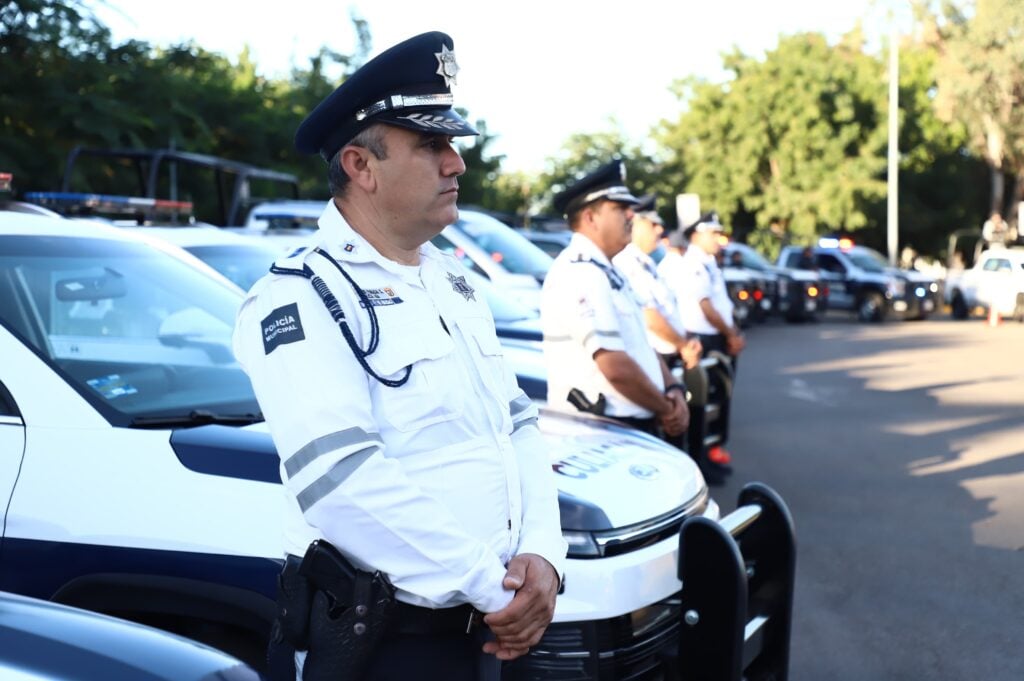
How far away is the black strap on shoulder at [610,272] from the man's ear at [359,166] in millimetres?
2884

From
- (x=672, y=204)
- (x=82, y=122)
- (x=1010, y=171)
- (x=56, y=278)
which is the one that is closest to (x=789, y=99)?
(x=672, y=204)

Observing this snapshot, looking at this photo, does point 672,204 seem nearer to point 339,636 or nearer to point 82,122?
point 82,122

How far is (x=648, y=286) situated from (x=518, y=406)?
4990 millimetres

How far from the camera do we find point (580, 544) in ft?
10.7

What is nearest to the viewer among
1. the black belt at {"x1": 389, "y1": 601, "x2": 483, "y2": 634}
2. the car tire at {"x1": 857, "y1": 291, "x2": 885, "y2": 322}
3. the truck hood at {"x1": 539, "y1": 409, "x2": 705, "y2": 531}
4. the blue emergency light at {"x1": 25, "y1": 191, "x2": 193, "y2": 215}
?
the black belt at {"x1": 389, "y1": 601, "x2": 483, "y2": 634}

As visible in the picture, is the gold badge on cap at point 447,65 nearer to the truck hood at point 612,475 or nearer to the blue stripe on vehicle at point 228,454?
the blue stripe on vehicle at point 228,454

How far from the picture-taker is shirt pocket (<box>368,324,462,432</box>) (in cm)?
224

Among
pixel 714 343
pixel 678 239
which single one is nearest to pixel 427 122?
pixel 714 343

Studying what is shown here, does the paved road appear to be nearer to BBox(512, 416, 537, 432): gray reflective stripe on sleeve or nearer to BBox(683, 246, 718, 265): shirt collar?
BBox(683, 246, 718, 265): shirt collar

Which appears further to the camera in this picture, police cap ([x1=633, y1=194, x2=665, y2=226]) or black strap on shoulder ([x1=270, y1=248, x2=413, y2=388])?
police cap ([x1=633, y1=194, x2=665, y2=226])

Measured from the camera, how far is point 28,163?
1230cm

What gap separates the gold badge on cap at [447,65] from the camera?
245 centimetres

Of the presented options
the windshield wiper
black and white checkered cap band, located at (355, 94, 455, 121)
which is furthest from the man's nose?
the windshield wiper

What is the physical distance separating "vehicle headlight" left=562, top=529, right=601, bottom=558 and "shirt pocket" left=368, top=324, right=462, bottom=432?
3.52ft
